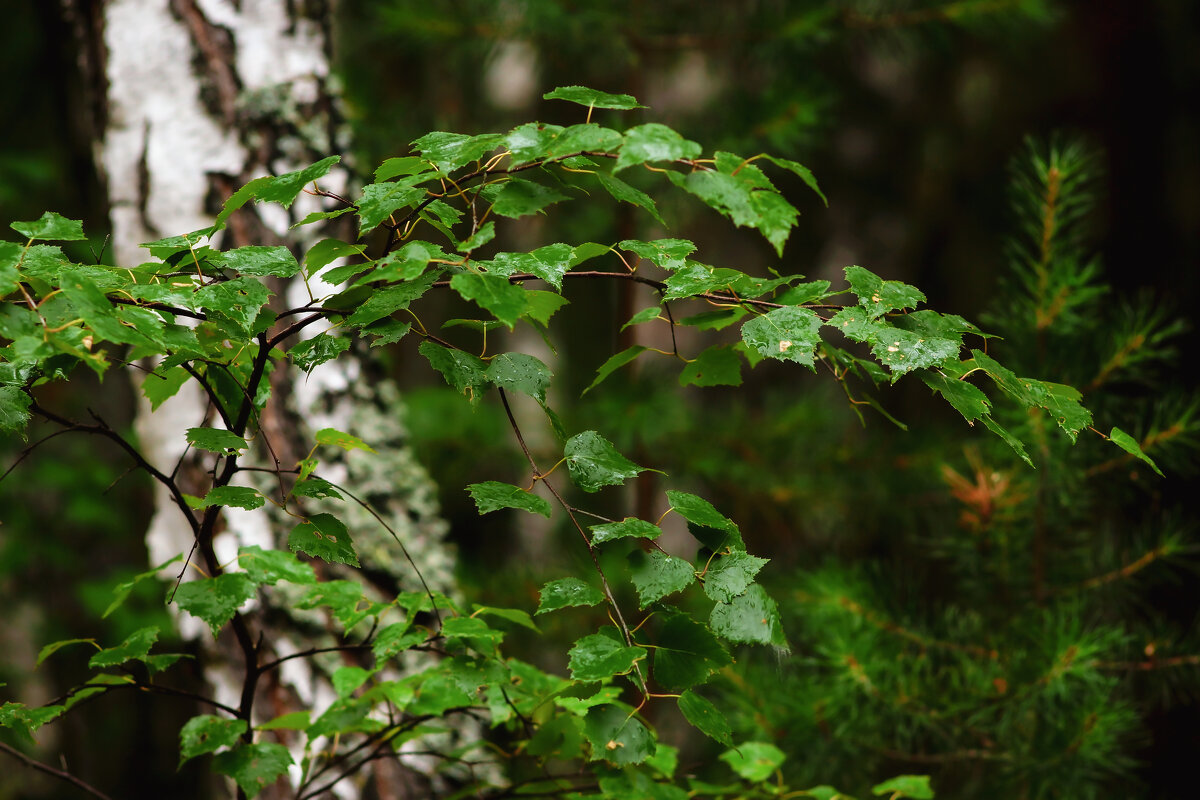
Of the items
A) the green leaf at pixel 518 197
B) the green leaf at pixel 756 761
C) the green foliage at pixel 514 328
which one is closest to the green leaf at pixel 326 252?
the green foliage at pixel 514 328

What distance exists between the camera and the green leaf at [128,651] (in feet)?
2.30

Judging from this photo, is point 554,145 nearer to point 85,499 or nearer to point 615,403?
point 615,403

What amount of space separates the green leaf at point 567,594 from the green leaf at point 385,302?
Result: 231mm

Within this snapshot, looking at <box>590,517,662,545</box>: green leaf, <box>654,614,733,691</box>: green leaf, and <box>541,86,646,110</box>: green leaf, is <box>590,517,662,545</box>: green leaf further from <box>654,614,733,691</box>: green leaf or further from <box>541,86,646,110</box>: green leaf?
<box>541,86,646,110</box>: green leaf

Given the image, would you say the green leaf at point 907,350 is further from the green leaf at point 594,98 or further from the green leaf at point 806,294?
the green leaf at point 594,98

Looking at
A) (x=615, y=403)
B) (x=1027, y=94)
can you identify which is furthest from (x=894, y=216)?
(x=615, y=403)

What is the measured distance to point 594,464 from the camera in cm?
62

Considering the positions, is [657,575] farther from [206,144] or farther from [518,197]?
[206,144]

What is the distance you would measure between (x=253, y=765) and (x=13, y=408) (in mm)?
388

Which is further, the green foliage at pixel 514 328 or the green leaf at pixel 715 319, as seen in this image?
the green leaf at pixel 715 319

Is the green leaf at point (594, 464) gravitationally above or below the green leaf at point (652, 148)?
below

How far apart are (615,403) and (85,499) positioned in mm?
2436

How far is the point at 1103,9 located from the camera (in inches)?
102

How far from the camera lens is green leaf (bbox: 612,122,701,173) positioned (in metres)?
0.50
